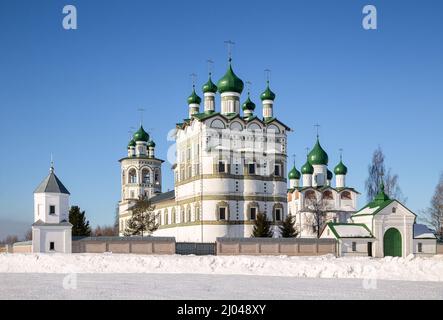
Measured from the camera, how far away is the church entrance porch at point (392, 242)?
3741 cm

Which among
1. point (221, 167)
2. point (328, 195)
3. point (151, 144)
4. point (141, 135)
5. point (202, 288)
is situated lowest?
point (202, 288)

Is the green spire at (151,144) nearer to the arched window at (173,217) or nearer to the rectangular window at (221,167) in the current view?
the arched window at (173,217)

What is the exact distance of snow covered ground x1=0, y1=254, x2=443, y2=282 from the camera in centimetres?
2422

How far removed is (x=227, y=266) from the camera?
27547 mm

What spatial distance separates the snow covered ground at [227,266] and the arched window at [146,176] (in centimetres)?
3560

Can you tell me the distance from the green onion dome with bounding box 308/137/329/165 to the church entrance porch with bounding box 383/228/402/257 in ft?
71.1

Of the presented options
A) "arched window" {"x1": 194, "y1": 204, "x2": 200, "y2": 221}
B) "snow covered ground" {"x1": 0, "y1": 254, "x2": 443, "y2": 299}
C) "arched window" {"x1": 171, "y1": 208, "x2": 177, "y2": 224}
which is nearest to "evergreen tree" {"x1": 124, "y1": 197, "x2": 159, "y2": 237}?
"arched window" {"x1": 171, "y1": 208, "x2": 177, "y2": 224}

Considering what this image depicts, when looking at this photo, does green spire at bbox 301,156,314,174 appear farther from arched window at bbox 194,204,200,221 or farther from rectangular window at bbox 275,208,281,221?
arched window at bbox 194,204,200,221

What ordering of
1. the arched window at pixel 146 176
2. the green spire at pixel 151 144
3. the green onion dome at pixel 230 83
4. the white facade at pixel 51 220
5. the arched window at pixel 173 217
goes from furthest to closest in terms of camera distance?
1. the green spire at pixel 151 144
2. the arched window at pixel 146 176
3. the arched window at pixel 173 217
4. the green onion dome at pixel 230 83
5. the white facade at pixel 51 220

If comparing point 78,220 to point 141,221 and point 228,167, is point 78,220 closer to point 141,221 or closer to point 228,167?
point 141,221

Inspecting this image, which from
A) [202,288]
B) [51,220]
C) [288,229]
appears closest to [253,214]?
[288,229]

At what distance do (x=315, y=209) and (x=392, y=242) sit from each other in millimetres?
14606

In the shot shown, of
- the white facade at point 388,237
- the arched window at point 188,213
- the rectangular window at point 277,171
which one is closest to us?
the white facade at point 388,237

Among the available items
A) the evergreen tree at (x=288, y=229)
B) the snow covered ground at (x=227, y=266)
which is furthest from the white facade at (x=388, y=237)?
the snow covered ground at (x=227, y=266)
